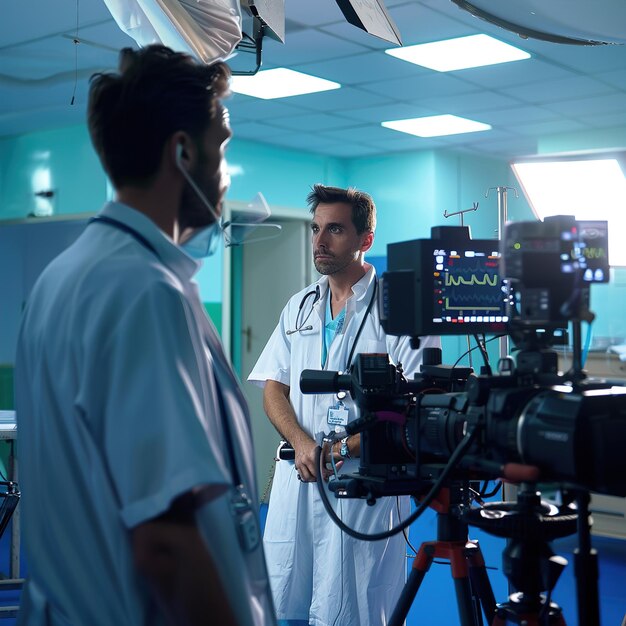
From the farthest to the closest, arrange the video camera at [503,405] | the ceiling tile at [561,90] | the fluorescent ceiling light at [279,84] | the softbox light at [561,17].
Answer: the ceiling tile at [561,90], the fluorescent ceiling light at [279,84], the softbox light at [561,17], the video camera at [503,405]

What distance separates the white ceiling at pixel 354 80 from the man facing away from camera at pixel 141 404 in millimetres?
2865

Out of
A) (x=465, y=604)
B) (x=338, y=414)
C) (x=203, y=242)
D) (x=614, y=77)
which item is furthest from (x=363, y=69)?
(x=203, y=242)

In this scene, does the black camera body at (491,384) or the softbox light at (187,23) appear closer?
the black camera body at (491,384)

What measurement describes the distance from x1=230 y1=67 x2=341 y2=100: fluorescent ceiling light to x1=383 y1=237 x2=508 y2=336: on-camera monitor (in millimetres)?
3128

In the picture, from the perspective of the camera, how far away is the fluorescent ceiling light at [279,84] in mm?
4789

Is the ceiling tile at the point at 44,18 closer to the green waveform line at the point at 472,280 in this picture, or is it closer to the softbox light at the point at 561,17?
the softbox light at the point at 561,17

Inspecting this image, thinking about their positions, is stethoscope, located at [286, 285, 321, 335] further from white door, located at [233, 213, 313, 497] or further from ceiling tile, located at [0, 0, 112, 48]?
white door, located at [233, 213, 313, 497]

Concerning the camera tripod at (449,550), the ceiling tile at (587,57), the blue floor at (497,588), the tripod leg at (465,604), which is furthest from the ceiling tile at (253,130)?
the tripod leg at (465,604)

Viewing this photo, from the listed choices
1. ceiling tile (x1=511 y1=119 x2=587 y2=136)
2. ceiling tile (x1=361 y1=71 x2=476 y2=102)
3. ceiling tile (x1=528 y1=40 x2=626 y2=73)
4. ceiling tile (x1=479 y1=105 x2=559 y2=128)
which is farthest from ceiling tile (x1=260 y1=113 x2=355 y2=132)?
ceiling tile (x1=528 y1=40 x2=626 y2=73)

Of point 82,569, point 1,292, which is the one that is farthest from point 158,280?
point 1,292

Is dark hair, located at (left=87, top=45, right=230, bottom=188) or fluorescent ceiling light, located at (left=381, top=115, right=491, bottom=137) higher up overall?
fluorescent ceiling light, located at (left=381, top=115, right=491, bottom=137)

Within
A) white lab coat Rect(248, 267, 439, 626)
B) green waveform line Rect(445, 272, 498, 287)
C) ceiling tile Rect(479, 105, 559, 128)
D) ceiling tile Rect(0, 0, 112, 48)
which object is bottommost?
white lab coat Rect(248, 267, 439, 626)

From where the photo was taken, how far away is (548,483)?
1.29 m

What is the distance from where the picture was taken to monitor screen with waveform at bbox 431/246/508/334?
1.74m
